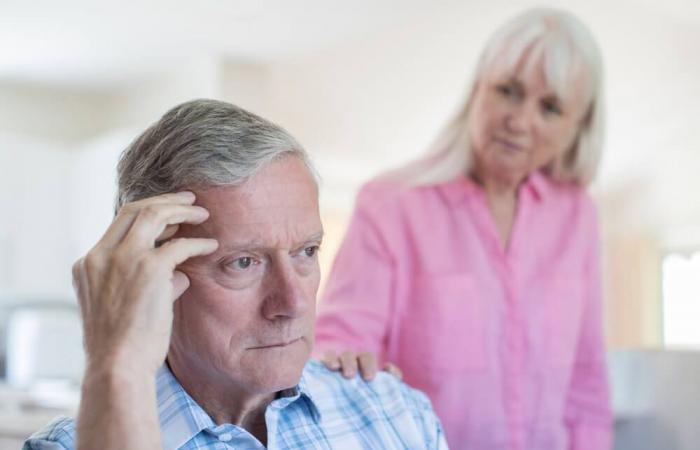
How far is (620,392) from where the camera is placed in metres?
2.17

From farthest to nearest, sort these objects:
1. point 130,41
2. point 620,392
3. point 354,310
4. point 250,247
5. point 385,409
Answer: point 130,41 < point 620,392 < point 354,310 < point 385,409 < point 250,247

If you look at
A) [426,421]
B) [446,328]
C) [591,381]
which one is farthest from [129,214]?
[591,381]

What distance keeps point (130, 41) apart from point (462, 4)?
177cm

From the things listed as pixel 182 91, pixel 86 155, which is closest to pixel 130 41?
pixel 182 91

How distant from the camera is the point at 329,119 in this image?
453 cm

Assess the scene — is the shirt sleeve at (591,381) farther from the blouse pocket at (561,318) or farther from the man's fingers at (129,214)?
the man's fingers at (129,214)

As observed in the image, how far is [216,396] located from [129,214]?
0.27m

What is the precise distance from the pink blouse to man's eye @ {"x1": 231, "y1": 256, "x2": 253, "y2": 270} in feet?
1.76

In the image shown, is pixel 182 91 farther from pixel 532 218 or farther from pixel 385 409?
pixel 385 409

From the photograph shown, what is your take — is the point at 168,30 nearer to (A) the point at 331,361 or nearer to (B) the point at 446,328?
(B) the point at 446,328

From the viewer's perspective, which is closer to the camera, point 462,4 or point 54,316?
point 462,4

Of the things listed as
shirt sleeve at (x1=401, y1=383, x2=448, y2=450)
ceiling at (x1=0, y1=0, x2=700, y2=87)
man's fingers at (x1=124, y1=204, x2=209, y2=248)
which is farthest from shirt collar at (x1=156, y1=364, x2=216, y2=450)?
ceiling at (x1=0, y1=0, x2=700, y2=87)

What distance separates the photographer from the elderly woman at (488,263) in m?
1.57

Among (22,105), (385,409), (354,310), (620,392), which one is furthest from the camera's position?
(22,105)
